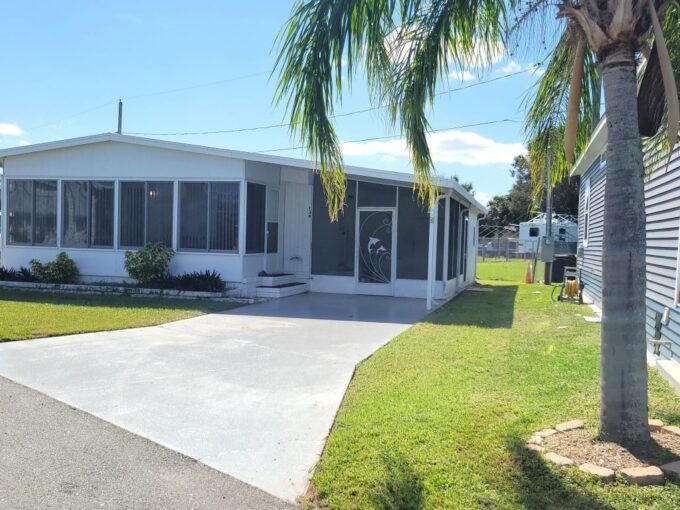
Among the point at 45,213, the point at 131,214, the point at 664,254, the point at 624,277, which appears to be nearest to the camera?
the point at 624,277

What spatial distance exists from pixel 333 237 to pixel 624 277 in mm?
11236

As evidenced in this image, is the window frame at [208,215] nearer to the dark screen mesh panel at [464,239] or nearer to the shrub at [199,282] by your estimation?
the shrub at [199,282]

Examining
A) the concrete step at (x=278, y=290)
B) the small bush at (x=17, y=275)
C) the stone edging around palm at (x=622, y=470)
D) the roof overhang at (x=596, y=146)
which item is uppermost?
the roof overhang at (x=596, y=146)

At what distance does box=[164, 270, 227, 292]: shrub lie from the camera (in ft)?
44.2

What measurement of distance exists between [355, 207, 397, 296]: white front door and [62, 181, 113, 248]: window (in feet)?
21.1

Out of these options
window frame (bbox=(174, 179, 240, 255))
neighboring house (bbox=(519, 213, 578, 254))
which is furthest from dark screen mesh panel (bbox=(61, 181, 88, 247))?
neighboring house (bbox=(519, 213, 578, 254))

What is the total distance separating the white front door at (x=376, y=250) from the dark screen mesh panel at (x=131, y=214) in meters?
5.51

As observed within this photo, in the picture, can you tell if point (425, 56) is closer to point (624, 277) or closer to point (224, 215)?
point (624, 277)

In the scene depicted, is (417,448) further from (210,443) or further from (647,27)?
Answer: (647,27)

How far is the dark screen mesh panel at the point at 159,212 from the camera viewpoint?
14367 mm

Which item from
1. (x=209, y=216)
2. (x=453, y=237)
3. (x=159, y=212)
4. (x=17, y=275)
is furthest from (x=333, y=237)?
(x=17, y=275)

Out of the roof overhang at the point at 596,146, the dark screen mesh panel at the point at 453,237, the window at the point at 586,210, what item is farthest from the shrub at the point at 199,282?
the window at the point at 586,210

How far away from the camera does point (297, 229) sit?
15.6 metres

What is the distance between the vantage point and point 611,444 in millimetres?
4008
